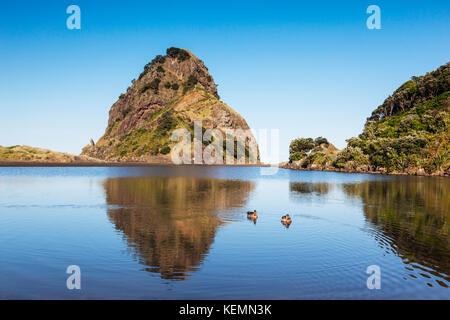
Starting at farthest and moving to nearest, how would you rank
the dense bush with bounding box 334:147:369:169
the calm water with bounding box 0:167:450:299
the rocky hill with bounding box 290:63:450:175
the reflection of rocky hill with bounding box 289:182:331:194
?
the dense bush with bounding box 334:147:369:169 → the rocky hill with bounding box 290:63:450:175 → the reflection of rocky hill with bounding box 289:182:331:194 → the calm water with bounding box 0:167:450:299

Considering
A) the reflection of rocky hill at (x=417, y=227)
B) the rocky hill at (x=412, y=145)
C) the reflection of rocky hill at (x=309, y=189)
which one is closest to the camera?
the reflection of rocky hill at (x=417, y=227)

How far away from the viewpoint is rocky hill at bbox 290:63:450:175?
13662cm

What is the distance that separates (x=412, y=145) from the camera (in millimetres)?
140375

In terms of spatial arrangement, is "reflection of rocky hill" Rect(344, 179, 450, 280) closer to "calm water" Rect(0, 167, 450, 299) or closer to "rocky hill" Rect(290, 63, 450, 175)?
"calm water" Rect(0, 167, 450, 299)

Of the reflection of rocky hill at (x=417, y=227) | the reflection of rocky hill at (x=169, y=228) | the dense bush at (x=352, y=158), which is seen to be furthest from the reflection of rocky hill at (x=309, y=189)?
the dense bush at (x=352, y=158)

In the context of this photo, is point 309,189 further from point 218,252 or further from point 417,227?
point 218,252

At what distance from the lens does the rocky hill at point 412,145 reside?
137 metres

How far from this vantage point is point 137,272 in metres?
17.6

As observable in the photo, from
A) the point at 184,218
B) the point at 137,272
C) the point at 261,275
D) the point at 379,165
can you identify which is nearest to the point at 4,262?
the point at 137,272

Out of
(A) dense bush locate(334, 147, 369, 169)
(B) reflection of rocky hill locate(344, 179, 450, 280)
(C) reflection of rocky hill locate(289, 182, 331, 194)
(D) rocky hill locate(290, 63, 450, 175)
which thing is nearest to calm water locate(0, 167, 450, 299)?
(B) reflection of rocky hill locate(344, 179, 450, 280)

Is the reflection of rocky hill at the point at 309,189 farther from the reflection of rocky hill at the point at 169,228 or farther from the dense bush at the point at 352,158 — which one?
the dense bush at the point at 352,158

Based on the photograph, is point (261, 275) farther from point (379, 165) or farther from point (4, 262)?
point (379, 165)

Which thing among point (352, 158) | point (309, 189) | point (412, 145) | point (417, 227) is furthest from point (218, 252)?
point (352, 158)
